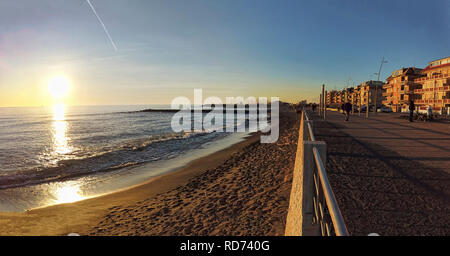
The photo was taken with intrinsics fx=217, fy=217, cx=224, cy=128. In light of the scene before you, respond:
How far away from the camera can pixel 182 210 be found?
726cm

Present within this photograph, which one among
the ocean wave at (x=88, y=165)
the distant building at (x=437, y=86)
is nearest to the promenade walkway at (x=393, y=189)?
the ocean wave at (x=88, y=165)

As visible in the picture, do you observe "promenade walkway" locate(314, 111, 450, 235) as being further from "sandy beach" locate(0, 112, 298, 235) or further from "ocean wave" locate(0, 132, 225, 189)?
"ocean wave" locate(0, 132, 225, 189)

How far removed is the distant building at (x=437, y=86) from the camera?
141 ft

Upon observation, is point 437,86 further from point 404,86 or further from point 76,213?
point 76,213

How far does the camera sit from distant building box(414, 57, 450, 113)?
42.9 m

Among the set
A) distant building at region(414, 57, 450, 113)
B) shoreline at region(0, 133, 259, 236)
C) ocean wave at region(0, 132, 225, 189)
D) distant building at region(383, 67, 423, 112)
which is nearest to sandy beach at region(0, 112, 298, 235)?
shoreline at region(0, 133, 259, 236)

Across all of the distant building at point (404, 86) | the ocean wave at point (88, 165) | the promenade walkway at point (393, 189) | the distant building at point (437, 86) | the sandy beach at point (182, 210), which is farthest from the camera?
the distant building at point (404, 86)

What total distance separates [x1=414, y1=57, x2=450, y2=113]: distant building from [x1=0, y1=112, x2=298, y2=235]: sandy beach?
50.7 m

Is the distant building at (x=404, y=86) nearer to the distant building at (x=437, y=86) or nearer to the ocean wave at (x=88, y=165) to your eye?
the distant building at (x=437, y=86)

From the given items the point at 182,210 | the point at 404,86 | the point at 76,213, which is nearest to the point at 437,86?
the point at 404,86

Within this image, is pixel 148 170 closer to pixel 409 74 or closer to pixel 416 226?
pixel 416 226

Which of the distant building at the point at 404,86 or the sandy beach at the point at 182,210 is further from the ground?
the distant building at the point at 404,86
